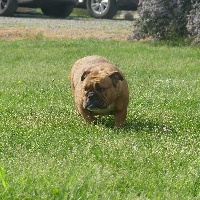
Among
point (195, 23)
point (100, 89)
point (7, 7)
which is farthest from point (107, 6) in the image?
point (100, 89)

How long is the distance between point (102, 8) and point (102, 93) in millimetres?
18335

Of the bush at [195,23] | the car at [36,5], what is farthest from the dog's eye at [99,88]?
the car at [36,5]

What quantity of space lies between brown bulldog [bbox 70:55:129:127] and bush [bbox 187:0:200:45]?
8.33 meters

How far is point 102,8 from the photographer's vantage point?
24109mm

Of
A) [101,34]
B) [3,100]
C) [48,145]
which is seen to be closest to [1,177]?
[48,145]

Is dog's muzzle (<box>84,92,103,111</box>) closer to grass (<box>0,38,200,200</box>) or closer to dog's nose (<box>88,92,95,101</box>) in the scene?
dog's nose (<box>88,92,95,101</box>)

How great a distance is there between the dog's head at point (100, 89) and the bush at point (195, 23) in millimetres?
8658

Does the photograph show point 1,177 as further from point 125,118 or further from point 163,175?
point 125,118

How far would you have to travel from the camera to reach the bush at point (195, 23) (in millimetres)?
14594

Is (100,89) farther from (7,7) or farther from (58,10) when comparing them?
(58,10)

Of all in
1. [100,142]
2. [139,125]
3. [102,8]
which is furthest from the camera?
[102,8]

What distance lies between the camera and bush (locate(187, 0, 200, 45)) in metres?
14.6

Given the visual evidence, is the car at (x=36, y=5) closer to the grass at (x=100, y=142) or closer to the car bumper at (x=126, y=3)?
the car bumper at (x=126, y=3)

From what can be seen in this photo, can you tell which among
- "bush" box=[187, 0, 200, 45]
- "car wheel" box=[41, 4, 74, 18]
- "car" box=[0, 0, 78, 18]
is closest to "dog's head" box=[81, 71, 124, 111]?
"bush" box=[187, 0, 200, 45]
